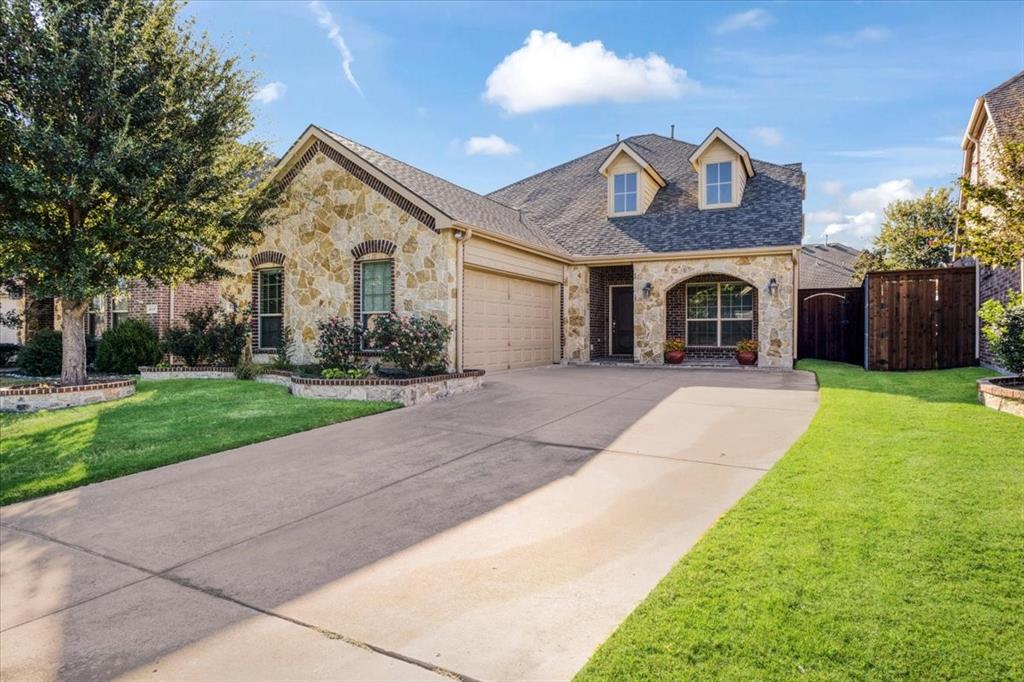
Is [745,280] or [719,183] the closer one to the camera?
[745,280]

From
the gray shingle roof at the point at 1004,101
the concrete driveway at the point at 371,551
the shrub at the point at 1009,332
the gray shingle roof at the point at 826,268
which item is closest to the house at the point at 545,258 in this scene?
the gray shingle roof at the point at 1004,101

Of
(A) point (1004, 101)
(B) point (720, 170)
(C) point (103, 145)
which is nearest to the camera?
(C) point (103, 145)

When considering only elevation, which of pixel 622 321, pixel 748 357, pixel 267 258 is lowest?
pixel 748 357

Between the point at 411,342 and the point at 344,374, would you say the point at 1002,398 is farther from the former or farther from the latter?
the point at 344,374

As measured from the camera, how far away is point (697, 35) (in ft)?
37.9

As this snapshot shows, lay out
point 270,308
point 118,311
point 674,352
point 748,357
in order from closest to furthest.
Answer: point 270,308 → point 748,357 → point 674,352 → point 118,311

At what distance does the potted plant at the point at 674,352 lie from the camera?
15.9m

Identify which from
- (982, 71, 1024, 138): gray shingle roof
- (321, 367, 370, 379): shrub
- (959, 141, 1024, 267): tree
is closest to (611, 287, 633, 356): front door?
(982, 71, 1024, 138): gray shingle roof

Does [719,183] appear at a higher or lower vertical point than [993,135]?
higher

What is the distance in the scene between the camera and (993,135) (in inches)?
480

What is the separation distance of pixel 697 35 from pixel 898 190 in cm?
2087

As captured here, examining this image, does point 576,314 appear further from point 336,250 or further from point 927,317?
point 927,317

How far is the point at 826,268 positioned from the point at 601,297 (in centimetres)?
2089

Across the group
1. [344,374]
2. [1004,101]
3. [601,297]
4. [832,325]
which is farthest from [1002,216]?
[601,297]
